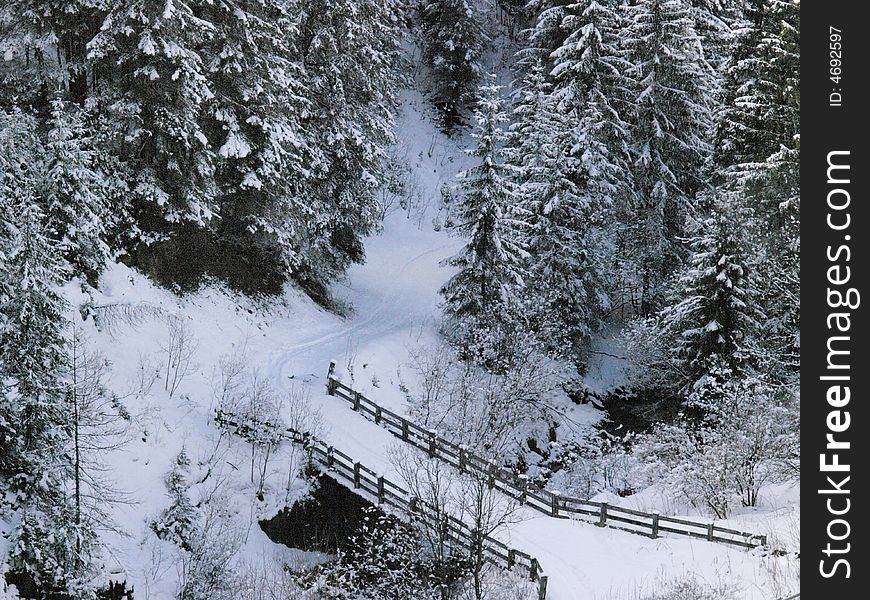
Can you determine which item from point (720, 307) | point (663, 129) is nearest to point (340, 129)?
point (663, 129)

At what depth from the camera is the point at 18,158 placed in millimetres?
16625

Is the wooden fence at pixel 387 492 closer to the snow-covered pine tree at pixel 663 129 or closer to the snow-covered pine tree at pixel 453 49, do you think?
the snow-covered pine tree at pixel 663 129

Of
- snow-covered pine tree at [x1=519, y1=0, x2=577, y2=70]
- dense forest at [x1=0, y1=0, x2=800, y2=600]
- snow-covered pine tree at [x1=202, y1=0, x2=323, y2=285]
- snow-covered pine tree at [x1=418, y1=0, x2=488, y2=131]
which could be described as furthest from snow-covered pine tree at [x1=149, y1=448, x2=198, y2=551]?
snow-covered pine tree at [x1=418, y1=0, x2=488, y2=131]

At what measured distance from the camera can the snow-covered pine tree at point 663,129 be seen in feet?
97.3

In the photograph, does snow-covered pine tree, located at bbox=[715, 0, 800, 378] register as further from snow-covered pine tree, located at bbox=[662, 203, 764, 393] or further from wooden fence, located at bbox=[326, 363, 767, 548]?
wooden fence, located at bbox=[326, 363, 767, 548]

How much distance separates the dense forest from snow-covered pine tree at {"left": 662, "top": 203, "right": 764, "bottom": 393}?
10cm

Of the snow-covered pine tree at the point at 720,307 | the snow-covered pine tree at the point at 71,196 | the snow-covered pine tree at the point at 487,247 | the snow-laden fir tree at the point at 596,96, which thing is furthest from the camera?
the snow-laden fir tree at the point at 596,96

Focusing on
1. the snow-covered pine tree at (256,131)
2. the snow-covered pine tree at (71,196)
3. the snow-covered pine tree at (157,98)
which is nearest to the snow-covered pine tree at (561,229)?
the snow-covered pine tree at (256,131)

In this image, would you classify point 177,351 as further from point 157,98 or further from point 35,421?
point 157,98

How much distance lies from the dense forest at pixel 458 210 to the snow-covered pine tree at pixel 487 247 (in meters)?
0.11

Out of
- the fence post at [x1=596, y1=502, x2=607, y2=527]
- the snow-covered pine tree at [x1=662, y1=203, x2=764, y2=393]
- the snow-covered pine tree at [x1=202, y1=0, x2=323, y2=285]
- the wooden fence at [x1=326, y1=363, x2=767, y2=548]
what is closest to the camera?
the wooden fence at [x1=326, y1=363, x2=767, y2=548]

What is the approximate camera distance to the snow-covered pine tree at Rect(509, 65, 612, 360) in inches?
1082

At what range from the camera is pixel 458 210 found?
27375 millimetres

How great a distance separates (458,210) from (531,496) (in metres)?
12.9
